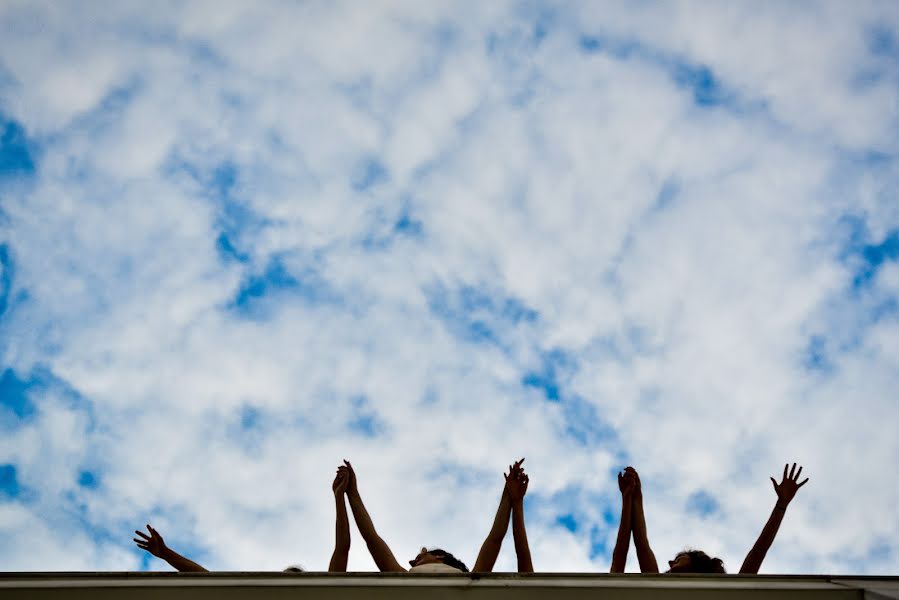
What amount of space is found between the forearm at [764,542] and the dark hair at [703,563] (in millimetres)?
157

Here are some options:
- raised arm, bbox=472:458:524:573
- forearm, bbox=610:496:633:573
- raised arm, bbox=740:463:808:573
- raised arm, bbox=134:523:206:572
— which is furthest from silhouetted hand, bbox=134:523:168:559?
raised arm, bbox=740:463:808:573

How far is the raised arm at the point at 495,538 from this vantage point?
190 inches

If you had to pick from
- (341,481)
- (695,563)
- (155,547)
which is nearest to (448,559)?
(341,481)

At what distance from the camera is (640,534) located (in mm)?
5219

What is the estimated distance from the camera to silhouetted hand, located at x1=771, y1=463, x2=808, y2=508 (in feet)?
17.4

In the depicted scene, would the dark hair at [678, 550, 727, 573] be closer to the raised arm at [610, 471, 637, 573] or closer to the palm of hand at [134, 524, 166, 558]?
→ the raised arm at [610, 471, 637, 573]

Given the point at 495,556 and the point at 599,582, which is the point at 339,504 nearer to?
the point at 495,556

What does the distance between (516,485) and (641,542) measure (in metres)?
0.94

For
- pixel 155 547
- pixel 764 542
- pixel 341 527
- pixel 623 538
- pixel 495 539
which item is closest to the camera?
pixel 495 539

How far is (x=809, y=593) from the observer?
3.53 metres

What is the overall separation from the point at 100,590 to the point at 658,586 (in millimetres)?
2687

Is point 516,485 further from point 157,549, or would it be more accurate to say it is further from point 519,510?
point 157,549

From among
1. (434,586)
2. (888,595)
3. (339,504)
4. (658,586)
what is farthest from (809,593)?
(339,504)

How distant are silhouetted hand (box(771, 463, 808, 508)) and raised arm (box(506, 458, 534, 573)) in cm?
179
